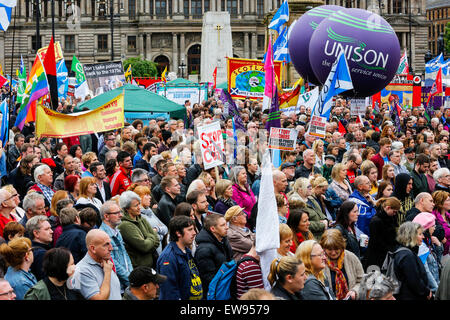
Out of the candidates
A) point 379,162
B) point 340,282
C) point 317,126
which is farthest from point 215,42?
point 340,282

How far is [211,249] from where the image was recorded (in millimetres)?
6637

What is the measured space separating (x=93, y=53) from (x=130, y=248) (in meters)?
75.1

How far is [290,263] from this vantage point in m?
5.48

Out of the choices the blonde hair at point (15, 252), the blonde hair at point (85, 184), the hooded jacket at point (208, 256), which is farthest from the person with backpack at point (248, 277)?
the blonde hair at point (85, 184)

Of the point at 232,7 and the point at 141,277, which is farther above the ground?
the point at 232,7

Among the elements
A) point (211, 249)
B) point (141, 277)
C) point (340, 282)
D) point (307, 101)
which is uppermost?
point (307, 101)

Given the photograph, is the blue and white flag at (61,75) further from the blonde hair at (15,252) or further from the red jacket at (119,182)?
the blonde hair at (15,252)

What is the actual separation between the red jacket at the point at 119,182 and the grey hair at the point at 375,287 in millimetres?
4710

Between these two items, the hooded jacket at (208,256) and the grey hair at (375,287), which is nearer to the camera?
the grey hair at (375,287)

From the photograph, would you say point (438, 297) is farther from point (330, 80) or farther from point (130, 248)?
point (330, 80)

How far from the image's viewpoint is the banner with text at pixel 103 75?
70.5 ft

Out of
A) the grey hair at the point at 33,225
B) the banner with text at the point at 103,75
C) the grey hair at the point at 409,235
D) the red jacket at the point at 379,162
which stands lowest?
the red jacket at the point at 379,162

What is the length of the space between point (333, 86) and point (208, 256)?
7078 millimetres

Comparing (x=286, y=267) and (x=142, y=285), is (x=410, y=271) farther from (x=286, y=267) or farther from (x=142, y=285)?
(x=142, y=285)
